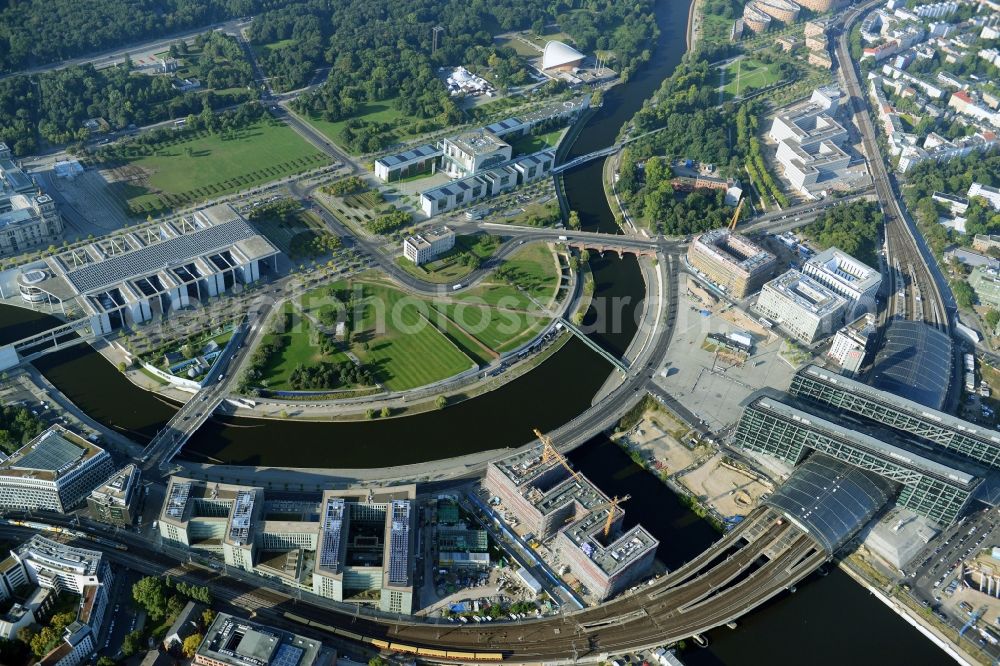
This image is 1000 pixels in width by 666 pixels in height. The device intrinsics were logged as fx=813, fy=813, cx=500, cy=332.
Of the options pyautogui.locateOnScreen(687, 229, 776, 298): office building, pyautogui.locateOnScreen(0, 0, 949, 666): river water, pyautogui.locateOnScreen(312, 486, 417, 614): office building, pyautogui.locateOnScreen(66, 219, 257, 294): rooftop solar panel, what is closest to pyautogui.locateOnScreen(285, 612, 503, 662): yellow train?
pyautogui.locateOnScreen(312, 486, 417, 614): office building

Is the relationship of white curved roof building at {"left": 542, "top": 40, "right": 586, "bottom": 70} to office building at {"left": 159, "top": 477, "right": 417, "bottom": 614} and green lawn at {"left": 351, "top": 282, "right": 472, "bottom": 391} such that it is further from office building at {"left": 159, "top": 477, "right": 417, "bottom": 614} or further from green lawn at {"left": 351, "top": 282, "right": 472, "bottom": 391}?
office building at {"left": 159, "top": 477, "right": 417, "bottom": 614}

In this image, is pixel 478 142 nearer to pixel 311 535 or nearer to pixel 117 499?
pixel 311 535

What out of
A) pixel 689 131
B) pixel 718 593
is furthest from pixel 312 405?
pixel 689 131

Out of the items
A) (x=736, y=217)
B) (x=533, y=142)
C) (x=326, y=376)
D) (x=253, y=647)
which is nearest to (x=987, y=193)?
(x=736, y=217)

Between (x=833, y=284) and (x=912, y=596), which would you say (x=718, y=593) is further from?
(x=833, y=284)

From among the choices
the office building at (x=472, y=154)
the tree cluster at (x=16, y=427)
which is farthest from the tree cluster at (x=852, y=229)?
the tree cluster at (x=16, y=427)
